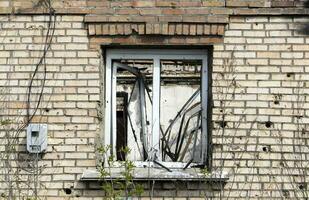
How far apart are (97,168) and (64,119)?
56 cm

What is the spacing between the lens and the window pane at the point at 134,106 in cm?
589

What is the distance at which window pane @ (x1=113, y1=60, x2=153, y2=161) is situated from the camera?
19.3 ft

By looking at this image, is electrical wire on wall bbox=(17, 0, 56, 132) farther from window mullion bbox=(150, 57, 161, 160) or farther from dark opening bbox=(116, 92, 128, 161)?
window mullion bbox=(150, 57, 161, 160)

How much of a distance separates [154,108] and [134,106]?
0.22 meters

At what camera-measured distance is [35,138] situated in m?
5.60

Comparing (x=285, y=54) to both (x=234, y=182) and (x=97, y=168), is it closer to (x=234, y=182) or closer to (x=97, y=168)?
(x=234, y=182)

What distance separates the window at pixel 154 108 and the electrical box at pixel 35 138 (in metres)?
0.62

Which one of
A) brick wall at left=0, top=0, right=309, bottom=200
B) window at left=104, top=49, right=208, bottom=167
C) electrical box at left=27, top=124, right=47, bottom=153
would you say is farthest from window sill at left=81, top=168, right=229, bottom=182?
electrical box at left=27, top=124, right=47, bottom=153

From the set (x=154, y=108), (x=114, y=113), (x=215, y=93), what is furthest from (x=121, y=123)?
(x=215, y=93)

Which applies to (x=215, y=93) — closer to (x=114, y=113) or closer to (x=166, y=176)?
(x=166, y=176)

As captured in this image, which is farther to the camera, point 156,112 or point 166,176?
point 156,112

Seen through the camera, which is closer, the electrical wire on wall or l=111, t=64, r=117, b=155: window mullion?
the electrical wire on wall

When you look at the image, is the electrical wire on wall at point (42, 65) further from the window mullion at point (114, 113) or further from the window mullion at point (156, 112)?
the window mullion at point (156, 112)

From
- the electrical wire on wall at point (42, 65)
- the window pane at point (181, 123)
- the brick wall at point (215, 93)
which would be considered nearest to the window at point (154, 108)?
the window pane at point (181, 123)
